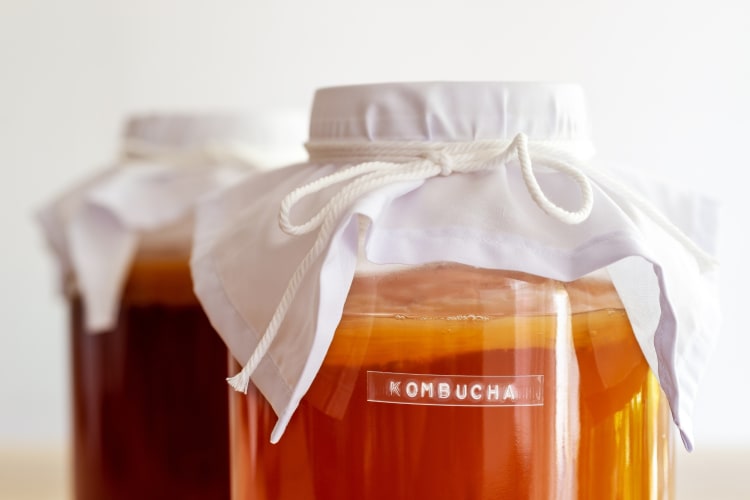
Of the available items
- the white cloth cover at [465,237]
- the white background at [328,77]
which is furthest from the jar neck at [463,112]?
the white background at [328,77]

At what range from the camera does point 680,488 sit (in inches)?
37.4

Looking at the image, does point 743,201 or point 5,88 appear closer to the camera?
point 743,201

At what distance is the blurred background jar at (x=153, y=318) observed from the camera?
2.56 feet

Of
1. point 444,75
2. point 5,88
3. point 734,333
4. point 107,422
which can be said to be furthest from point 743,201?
point 5,88

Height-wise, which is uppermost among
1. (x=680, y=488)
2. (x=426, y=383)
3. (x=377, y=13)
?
(x=377, y=13)

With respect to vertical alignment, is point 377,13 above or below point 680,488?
above

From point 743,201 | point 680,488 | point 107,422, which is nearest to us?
point 107,422

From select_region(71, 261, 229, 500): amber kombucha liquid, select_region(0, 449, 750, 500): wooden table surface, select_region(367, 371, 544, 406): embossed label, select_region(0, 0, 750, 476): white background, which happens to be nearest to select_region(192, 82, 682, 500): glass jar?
select_region(367, 371, 544, 406): embossed label

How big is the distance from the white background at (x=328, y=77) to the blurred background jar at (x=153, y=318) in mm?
345

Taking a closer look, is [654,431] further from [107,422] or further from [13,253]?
[13,253]

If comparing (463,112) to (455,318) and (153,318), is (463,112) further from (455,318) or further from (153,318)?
(153,318)

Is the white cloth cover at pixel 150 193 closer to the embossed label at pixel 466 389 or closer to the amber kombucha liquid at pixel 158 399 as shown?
the amber kombucha liquid at pixel 158 399

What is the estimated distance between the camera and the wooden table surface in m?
0.94

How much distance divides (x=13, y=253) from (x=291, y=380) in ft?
3.23
